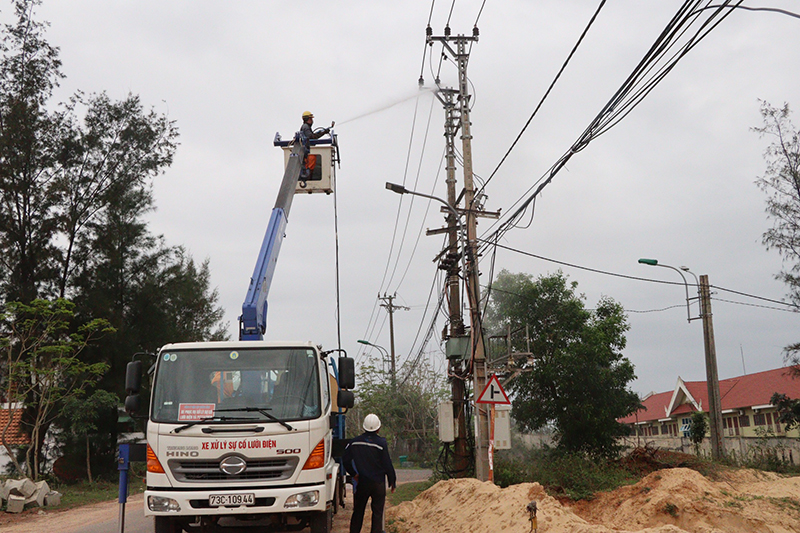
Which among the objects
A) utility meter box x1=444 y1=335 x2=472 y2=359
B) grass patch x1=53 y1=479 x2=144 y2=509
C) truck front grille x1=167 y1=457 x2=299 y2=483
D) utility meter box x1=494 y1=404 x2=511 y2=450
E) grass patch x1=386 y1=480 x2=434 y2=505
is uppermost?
utility meter box x1=444 y1=335 x2=472 y2=359

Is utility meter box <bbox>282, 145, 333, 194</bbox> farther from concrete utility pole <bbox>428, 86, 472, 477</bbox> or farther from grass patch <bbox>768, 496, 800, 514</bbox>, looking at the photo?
grass patch <bbox>768, 496, 800, 514</bbox>

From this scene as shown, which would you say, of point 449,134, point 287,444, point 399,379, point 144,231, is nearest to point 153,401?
point 287,444

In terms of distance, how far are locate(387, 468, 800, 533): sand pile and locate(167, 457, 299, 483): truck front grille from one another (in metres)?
3.51

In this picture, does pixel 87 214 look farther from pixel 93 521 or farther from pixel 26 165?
pixel 93 521

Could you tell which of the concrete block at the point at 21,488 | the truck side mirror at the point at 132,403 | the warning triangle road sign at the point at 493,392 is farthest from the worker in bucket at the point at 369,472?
the concrete block at the point at 21,488

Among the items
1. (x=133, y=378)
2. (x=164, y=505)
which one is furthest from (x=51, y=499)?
(x=164, y=505)

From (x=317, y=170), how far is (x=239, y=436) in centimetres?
828

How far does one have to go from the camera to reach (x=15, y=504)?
1806cm

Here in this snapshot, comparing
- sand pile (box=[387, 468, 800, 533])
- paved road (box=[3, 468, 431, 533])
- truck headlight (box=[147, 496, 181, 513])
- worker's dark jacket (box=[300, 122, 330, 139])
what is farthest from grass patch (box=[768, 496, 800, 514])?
worker's dark jacket (box=[300, 122, 330, 139])

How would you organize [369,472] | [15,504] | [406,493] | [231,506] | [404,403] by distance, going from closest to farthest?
[231,506] → [369,472] → [15,504] → [406,493] → [404,403]

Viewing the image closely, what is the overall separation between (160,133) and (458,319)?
1894 centimetres

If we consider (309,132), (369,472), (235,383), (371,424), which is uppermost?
(309,132)

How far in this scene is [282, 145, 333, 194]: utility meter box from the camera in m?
15.8

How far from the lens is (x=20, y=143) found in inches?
1075
